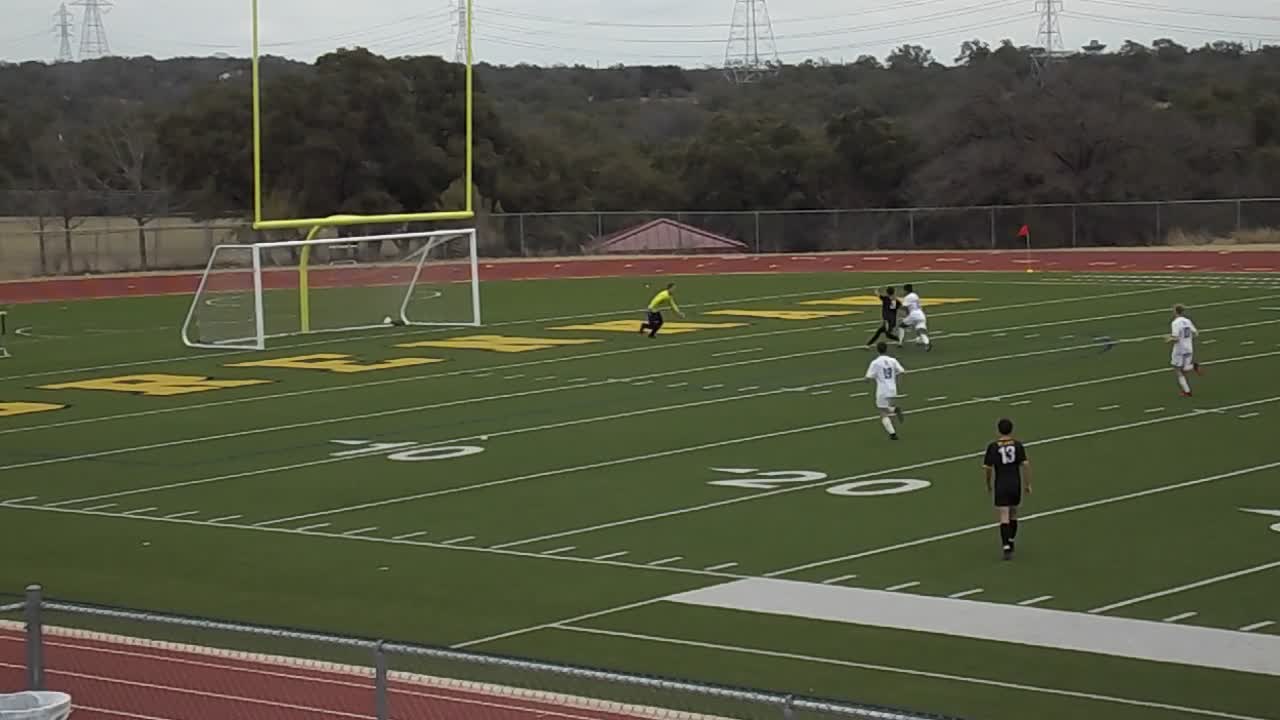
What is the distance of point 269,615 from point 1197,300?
34.2 m

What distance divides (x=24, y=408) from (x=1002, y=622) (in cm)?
1982

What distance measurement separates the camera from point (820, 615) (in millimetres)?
15734

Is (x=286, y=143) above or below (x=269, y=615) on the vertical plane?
above

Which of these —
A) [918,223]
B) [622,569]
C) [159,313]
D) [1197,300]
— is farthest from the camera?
[918,223]

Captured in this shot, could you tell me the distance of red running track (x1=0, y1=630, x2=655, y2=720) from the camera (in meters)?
11.6

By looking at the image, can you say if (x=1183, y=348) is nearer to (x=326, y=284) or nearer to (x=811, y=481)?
(x=811, y=481)

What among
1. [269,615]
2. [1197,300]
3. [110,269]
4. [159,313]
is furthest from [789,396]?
[110,269]

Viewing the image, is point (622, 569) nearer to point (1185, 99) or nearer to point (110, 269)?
point (110, 269)

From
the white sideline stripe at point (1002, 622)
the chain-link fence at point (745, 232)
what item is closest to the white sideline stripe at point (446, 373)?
the white sideline stripe at point (1002, 622)

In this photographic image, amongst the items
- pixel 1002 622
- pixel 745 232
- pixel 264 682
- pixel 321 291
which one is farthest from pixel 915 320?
pixel 745 232

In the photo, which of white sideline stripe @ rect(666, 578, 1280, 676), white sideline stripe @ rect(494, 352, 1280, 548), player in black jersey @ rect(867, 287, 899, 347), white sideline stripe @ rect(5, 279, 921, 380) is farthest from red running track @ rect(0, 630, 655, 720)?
player in black jersey @ rect(867, 287, 899, 347)

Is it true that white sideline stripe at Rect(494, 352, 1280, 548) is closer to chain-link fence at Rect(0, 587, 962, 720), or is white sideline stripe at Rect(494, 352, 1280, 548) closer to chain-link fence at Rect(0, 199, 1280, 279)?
chain-link fence at Rect(0, 587, 962, 720)

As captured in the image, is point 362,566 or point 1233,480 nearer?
point 362,566

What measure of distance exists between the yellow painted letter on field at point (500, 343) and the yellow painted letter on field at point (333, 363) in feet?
6.92
